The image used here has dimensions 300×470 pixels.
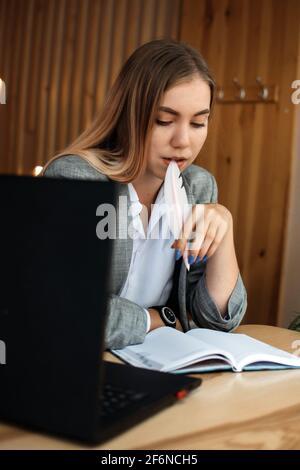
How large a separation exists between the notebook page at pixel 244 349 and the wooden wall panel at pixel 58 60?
297 centimetres

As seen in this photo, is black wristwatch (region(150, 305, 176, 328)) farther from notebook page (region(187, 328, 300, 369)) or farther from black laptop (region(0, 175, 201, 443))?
black laptop (region(0, 175, 201, 443))

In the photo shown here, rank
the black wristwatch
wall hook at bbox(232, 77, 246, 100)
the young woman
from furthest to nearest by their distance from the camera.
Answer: wall hook at bbox(232, 77, 246, 100)
the young woman
the black wristwatch

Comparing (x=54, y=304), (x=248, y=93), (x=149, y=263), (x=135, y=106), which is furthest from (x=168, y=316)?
(x=248, y=93)

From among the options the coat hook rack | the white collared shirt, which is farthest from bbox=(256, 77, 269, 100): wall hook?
the white collared shirt

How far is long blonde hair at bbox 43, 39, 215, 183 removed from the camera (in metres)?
1.60

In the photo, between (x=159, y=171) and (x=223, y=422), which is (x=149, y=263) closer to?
(x=159, y=171)

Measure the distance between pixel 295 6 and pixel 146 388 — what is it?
2693 mm

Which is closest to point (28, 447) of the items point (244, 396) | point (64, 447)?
point (64, 447)

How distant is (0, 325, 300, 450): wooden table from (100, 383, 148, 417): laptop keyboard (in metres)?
0.03

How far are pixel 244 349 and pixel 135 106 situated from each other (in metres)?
0.72

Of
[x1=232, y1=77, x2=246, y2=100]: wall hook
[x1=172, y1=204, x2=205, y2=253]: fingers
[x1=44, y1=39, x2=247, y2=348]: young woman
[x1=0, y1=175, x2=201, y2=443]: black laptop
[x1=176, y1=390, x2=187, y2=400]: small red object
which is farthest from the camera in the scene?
[x1=232, y1=77, x2=246, y2=100]: wall hook

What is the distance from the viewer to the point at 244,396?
94 centimetres

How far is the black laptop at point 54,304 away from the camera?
61 cm
